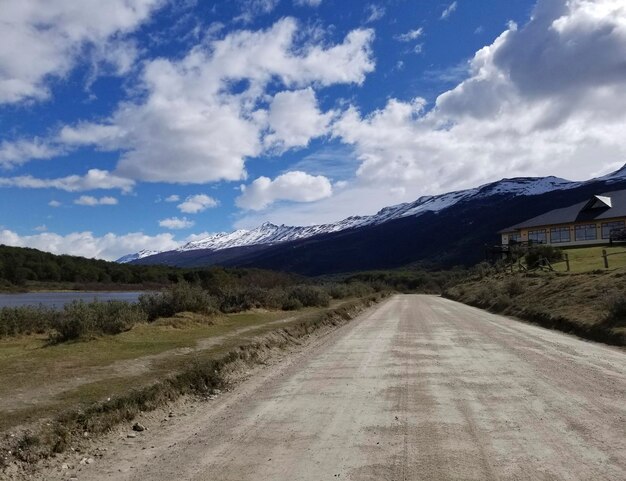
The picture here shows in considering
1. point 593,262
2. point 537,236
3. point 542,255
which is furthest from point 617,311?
point 537,236

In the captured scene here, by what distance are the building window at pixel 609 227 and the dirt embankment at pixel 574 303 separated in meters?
36.9

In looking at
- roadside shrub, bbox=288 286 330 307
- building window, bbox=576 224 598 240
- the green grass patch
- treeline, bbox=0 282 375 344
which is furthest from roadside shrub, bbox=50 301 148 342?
building window, bbox=576 224 598 240

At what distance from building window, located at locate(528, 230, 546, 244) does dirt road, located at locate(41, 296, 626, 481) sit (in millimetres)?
74364

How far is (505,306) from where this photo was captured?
34.9 meters

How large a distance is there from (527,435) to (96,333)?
543 inches

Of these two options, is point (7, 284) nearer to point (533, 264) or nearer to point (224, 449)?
point (533, 264)

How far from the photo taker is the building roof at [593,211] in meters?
71.9

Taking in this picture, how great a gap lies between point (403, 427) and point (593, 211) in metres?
78.9

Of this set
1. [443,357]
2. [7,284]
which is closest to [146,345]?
[443,357]

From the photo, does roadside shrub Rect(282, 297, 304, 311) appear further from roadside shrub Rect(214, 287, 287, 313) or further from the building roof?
the building roof

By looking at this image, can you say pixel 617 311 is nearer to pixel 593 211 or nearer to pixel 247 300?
pixel 247 300

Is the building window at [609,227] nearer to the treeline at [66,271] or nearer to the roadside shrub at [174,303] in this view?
the treeline at [66,271]

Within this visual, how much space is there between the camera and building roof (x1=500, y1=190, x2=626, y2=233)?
236 feet

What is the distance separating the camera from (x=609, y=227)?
70.7 m
